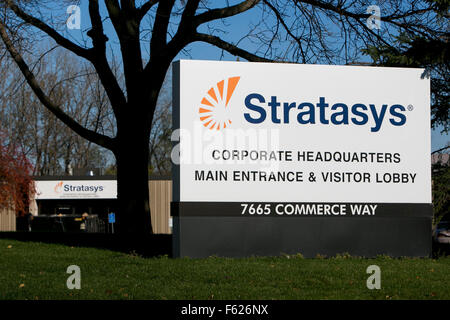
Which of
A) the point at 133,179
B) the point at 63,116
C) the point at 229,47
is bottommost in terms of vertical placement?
the point at 133,179

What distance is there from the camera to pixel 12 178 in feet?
103

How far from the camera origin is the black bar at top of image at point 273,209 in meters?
11.6

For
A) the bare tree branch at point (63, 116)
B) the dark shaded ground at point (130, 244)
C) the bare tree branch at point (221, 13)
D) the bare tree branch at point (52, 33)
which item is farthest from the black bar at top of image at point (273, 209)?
the bare tree branch at point (52, 33)

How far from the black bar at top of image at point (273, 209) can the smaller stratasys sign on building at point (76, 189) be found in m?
35.0

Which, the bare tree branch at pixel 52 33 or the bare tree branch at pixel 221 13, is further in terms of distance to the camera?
the bare tree branch at pixel 52 33

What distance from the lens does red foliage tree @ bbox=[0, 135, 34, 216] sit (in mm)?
30942

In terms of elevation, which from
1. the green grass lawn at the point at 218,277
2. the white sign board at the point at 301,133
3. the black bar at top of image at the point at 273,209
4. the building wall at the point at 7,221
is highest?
the white sign board at the point at 301,133

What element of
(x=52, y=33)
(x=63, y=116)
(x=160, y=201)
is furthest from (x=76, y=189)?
(x=52, y=33)

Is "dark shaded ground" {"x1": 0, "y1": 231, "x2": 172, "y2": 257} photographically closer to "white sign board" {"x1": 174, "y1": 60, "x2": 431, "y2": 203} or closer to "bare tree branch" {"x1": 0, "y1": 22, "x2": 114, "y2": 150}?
"white sign board" {"x1": 174, "y1": 60, "x2": 431, "y2": 203}

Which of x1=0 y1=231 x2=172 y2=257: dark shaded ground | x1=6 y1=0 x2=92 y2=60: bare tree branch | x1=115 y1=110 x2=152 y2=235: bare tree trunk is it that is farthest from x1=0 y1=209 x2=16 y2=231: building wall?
x1=115 y1=110 x2=152 y2=235: bare tree trunk

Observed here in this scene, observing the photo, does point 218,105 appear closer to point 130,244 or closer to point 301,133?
point 301,133

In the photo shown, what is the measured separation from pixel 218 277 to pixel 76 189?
3809 cm

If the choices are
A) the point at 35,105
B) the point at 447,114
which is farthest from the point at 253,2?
the point at 35,105

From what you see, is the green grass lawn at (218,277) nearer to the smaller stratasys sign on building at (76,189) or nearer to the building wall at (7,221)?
the smaller stratasys sign on building at (76,189)
